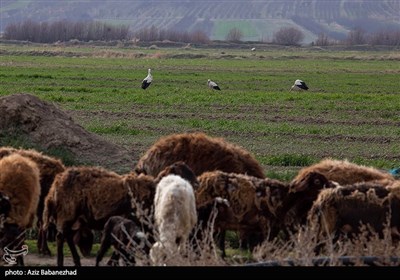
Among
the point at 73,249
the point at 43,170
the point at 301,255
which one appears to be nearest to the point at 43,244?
the point at 73,249

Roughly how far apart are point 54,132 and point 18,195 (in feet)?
23.8

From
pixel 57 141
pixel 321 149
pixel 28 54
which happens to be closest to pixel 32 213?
pixel 57 141

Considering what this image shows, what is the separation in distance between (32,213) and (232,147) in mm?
3770

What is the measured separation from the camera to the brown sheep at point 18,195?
1169 cm

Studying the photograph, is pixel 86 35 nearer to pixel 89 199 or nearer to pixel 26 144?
pixel 26 144

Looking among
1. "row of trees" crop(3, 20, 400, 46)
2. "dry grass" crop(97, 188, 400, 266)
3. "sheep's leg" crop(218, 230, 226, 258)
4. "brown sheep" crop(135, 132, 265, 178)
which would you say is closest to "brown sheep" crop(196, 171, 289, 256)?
"sheep's leg" crop(218, 230, 226, 258)

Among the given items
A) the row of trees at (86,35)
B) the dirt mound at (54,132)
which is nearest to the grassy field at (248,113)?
the dirt mound at (54,132)

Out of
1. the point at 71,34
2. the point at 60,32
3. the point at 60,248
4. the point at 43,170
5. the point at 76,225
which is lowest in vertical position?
the point at 71,34

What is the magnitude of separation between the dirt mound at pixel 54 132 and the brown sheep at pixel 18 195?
20.6 ft

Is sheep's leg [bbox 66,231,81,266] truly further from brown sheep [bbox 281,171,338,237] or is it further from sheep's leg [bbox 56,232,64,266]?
brown sheep [bbox 281,171,338,237]

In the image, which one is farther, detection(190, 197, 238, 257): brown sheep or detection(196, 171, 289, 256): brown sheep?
detection(196, 171, 289, 256): brown sheep

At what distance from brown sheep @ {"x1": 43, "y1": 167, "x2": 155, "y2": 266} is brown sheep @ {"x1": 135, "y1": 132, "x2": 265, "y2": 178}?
194 cm

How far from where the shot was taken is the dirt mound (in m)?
19.1

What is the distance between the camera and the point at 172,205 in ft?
34.8
